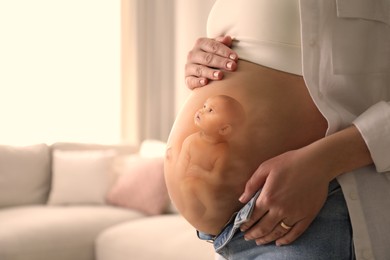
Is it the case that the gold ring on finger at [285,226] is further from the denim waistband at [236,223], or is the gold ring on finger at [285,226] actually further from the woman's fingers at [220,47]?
the woman's fingers at [220,47]

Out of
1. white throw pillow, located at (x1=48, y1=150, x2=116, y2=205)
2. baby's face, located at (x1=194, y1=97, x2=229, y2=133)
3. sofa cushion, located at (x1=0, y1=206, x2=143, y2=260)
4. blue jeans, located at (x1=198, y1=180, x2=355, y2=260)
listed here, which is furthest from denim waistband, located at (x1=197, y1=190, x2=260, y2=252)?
white throw pillow, located at (x1=48, y1=150, x2=116, y2=205)

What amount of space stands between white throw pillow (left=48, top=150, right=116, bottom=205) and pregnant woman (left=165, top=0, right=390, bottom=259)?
2.43 metres

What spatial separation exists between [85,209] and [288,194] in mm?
2494

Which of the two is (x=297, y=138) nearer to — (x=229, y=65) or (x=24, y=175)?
(x=229, y=65)

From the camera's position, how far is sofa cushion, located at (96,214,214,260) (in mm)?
2320

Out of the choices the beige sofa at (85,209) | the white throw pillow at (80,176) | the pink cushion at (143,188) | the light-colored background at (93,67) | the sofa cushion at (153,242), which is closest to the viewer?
the sofa cushion at (153,242)

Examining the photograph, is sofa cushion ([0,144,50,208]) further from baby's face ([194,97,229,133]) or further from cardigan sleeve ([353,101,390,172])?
cardigan sleeve ([353,101,390,172])

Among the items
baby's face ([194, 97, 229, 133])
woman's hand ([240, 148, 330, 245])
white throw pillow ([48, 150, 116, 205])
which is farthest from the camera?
white throw pillow ([48, 150, 116, 205])

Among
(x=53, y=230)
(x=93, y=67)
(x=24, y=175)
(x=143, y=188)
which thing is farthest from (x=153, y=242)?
(x=93, y=67)

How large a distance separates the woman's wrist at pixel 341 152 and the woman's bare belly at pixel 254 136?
0.06 meters


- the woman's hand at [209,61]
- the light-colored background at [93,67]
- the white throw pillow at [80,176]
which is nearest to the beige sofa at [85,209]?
the white throw pillow at [80,176]

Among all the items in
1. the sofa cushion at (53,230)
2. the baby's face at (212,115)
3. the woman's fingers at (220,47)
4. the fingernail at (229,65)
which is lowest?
the sofa cushion at (53,230)

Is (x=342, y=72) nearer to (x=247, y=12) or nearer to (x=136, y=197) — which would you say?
(x=247, y=12)

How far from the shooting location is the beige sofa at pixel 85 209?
2607 mm
